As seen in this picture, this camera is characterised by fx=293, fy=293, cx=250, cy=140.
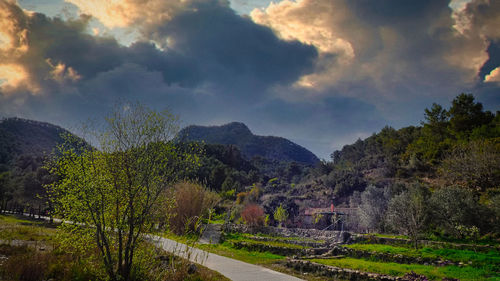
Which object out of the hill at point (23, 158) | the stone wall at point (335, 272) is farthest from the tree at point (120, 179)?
the hill at point (23, 158)

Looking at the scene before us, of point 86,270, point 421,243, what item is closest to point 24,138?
point 86,270

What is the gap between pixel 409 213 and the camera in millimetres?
20172

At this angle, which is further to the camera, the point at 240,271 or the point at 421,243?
the point at 421,243

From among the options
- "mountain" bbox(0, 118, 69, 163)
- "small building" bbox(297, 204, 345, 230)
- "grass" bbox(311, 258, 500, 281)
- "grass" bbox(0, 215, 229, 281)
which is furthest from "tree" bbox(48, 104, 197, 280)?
"mountain" bbox(0, 118, 69, 163)

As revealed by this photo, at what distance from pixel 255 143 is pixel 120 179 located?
461 ft

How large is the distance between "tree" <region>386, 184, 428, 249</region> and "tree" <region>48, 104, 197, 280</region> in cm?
1700

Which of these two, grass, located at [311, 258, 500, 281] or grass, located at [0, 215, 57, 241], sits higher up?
grass, located at [311, 258, 500, 281]

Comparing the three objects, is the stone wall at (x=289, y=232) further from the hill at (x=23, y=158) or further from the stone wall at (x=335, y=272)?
the hill at (x=23, y=158)

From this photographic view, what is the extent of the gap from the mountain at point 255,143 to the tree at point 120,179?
12665 cm

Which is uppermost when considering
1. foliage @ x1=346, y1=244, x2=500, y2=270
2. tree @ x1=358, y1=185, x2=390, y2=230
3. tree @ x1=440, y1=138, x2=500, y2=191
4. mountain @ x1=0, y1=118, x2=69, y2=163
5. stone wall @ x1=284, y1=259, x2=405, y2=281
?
mountain @ x1=0, y1=118, x2=69, y2=163

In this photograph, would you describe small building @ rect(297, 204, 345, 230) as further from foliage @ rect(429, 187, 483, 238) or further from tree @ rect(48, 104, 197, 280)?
tree @ rect(48, 104, 197, 280)

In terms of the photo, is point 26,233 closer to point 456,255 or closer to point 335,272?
point 335,272

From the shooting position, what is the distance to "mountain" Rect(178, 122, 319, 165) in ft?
458

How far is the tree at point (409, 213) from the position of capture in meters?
20.0
